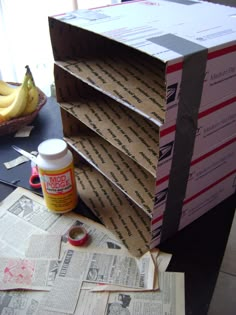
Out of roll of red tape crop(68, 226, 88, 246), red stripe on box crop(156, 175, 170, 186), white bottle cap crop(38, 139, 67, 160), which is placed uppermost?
red stripe on box crop(156, 175, 170, 186)

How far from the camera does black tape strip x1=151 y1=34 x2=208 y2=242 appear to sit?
469 millimetres

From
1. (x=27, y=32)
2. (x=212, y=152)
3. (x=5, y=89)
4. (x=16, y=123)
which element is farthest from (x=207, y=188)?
(x=27, y=32)

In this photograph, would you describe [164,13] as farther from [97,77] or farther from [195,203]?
[195,203]

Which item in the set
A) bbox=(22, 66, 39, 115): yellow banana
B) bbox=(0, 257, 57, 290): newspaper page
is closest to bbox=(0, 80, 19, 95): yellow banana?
bbox=(22, 66, 39, 115): yellow banana

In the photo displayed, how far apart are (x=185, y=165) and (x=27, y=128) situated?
0.57 metres

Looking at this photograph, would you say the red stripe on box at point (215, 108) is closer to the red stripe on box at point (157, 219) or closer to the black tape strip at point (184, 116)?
the black tape strip at point (184, 116)

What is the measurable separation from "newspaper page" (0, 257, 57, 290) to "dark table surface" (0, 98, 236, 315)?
0.53 feet

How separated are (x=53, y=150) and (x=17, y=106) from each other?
0.32 metres

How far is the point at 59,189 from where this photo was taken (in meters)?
0.71

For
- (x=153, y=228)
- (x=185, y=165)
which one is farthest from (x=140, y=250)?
(x=185, y=165)

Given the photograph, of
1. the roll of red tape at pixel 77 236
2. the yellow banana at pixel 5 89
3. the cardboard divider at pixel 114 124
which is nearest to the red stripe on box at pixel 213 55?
the cardboard divider at pixel 114 124

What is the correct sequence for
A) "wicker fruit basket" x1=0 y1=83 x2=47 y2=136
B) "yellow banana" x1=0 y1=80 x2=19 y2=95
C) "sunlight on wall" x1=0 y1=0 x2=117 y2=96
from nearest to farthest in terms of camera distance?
"wicker fruit basket" x1=0 y1=83 x2=47 y2=136
"yellow banana" x1=0 y1=80 x2=19 y2=95
"sunlight on wall" x1=0 y1=0 x2=117 y2=96

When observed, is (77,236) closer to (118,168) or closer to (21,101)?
(118,168)

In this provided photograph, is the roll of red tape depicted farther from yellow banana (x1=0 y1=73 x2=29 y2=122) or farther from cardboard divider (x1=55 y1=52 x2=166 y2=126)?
yellow banana (x1=0 y1=73 x2=29 y2=122)
